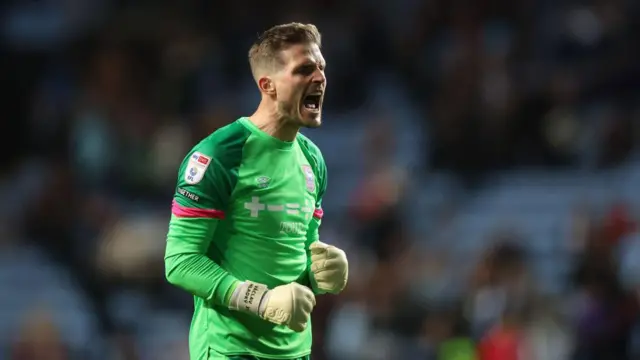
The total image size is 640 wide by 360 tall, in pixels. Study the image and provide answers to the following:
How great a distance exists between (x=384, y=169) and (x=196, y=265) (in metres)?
5.71

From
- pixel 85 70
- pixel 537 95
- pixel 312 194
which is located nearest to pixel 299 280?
pixel 312 194

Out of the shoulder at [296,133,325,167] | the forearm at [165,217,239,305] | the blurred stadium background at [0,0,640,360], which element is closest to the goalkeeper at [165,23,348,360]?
the forearm at [165,217,239,305]

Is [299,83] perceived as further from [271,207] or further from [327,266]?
[327,266]

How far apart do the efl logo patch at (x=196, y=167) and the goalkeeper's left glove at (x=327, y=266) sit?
0.49 meters

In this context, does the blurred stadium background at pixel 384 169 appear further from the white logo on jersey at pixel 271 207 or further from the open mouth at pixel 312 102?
the open mouth at pixel 312 102

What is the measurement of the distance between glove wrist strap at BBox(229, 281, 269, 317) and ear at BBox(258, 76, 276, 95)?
70 cm

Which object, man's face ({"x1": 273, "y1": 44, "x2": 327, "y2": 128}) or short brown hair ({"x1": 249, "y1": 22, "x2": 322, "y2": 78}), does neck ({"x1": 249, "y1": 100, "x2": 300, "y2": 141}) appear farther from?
short brown hair ({"x1": 249, "y1": 22, "x2": 322, "y2": 78})

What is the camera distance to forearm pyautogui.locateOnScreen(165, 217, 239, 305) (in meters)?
3.96

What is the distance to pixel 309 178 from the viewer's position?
434 centimetres

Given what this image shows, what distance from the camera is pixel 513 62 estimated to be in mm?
10430

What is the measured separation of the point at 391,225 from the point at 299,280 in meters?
4.86

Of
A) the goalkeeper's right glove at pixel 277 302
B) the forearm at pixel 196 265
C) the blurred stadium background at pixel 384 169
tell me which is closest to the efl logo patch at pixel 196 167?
the forearm at pixel 196 265

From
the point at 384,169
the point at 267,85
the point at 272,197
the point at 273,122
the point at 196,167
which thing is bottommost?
the point at 384,169

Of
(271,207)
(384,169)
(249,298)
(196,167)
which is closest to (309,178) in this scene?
(271,207)
